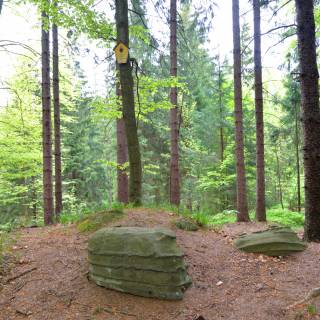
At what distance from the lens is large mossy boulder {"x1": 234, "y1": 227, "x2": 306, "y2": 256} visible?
5531 mm

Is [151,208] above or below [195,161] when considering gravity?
below

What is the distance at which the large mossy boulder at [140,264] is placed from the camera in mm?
4074

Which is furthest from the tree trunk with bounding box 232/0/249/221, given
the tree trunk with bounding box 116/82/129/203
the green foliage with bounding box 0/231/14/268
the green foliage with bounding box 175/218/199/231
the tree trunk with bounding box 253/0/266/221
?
the green foliage with bounding box 0/231/14/268

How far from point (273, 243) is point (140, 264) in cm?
265

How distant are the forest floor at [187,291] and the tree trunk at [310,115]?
591 millimetres

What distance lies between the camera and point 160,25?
33.3 ft

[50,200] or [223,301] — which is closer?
[223,301]

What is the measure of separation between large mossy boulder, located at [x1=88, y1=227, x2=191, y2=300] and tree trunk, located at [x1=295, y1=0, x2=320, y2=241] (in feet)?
10.3

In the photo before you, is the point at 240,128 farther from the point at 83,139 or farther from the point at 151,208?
the point at 83,139

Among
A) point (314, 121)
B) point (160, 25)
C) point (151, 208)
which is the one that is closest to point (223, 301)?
point (151, 208)

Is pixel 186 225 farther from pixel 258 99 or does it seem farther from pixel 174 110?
pixel 258 99

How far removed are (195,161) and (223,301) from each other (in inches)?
602

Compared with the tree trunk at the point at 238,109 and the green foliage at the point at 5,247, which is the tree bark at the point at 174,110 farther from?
the green foliage at the point at 5,247

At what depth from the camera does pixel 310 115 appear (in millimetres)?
6168
